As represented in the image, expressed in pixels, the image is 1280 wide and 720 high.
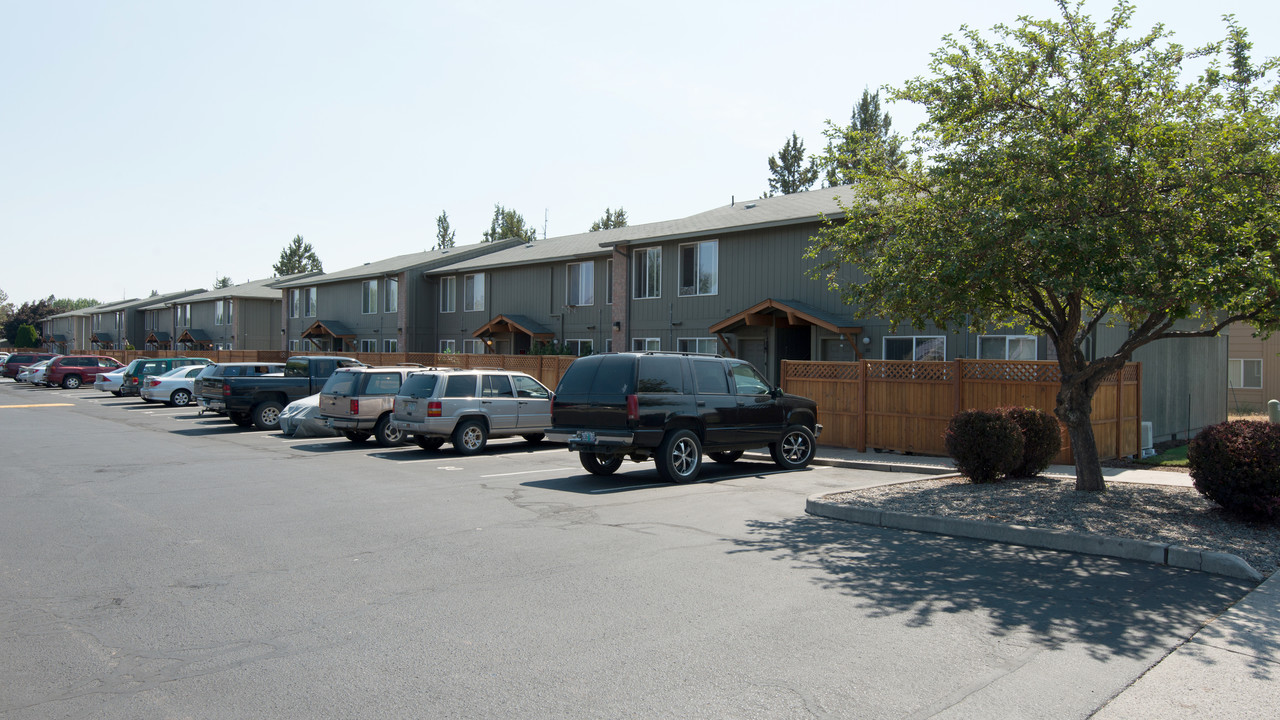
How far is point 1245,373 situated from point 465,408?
29469mm

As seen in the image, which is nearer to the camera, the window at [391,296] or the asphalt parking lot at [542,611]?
the asphalt parking lot at [542,611]

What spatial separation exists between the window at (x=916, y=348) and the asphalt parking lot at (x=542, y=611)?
32.8 feet

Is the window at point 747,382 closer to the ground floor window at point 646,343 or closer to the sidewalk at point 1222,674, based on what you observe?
the sidewalk at point 1222,674

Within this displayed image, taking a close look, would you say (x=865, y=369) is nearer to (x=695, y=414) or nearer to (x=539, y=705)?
(x=695, y=414)

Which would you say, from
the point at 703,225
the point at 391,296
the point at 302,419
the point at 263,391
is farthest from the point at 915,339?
the point at 391,296

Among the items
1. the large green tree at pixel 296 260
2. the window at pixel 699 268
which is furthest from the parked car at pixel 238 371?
the large green tree at pixel 296 260

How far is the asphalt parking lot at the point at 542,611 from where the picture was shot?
4715 mm

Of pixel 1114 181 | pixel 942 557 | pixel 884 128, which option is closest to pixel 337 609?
pixel 942 557

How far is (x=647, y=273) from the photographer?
2780 cm

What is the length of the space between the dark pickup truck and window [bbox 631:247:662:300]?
9311 mm

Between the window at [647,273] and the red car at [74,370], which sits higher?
the window at [647,273]

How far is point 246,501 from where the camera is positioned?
1098 cm

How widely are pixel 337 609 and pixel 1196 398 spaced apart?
2181 cm

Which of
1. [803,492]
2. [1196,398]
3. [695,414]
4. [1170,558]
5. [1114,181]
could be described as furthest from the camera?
[1196,398]
